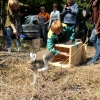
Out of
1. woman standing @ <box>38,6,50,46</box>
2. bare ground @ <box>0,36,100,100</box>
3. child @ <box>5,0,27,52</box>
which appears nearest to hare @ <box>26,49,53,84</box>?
bare ground @ <box>0,36,100,100</box>

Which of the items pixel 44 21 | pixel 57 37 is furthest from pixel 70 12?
pixel 44 21

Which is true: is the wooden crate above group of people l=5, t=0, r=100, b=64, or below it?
below

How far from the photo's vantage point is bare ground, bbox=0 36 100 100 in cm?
329

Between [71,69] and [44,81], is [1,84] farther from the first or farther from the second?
[71,69]

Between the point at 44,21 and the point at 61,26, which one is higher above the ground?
the point at 61,26

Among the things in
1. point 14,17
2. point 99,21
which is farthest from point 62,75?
Answer: point 14,17

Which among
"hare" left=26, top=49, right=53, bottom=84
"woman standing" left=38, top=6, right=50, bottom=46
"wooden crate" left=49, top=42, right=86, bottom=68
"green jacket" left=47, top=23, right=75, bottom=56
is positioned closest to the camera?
"hare" left=26, top=49, right=53, bottom=84

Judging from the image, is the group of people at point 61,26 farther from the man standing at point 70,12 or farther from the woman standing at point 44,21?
the woman standing at point 44,21

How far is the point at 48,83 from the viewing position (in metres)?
3.60

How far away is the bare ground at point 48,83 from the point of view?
3.29 m

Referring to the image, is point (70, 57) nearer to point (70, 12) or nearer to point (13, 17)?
point (13, 17)

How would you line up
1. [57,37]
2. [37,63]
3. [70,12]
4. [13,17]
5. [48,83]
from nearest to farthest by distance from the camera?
[48,83] < [37,63] < [57,37] < [13,17] < [70,12]

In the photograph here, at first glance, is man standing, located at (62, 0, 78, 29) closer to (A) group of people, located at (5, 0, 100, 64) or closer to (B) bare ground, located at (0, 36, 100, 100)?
(A) group of people, located at (5, 0, 100, 64)

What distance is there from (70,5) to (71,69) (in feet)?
7.85
